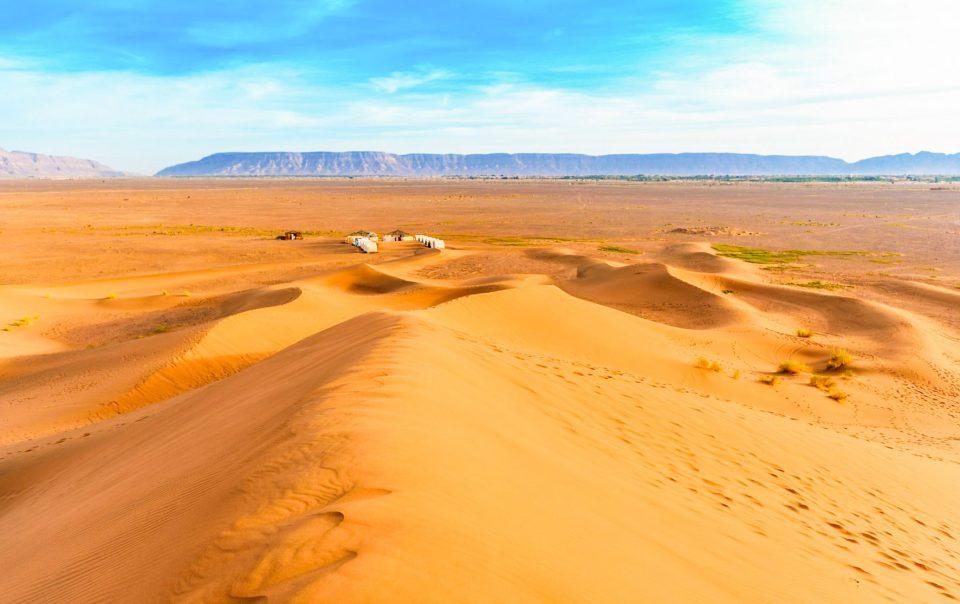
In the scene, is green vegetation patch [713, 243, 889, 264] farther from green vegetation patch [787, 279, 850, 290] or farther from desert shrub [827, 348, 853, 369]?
desert shrub [827, 348, 853, 369]

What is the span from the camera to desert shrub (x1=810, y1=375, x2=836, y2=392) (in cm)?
1256

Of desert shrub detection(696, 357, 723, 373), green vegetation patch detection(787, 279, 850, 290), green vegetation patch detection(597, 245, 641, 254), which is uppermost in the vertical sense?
green vegetation patch detection(597, 245, 641, 254)

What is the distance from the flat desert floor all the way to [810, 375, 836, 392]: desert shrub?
0.29 ft

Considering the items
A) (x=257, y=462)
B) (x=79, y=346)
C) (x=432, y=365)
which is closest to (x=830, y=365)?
(x=432, y=365)

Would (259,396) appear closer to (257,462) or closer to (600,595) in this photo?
(257,462)

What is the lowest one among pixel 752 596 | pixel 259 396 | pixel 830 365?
pixel 830 365

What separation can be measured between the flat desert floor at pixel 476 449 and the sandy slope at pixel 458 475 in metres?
0.03

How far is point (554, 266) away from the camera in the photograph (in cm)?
2888

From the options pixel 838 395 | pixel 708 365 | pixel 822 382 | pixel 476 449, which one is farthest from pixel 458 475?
pixel 822 382

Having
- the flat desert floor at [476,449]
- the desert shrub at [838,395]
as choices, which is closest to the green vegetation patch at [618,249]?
the flat desert floor at [476,449]

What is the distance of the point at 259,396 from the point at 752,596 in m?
5.24

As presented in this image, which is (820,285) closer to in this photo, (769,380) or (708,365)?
(769,380)

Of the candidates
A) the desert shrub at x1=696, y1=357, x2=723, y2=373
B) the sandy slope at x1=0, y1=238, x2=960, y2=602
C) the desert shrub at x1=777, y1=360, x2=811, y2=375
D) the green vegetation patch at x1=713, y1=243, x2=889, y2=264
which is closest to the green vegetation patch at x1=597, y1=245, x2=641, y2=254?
the green vegetation patch at x1=713, y1=243, x2=889, y2=264

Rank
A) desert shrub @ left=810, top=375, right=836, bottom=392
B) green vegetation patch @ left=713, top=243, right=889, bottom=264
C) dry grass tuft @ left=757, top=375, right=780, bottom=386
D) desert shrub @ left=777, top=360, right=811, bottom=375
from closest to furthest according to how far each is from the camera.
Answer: dry grass tuft @ left=757, top=375, right=780, bottom=386 < desert shrub @ left=810, top=375, right=836, bottom=392 < desert shrub @ left=777, top=360, right=811, bottom=375 < green vegetation patch @ left=713, top=243, right=889, bottom=264
